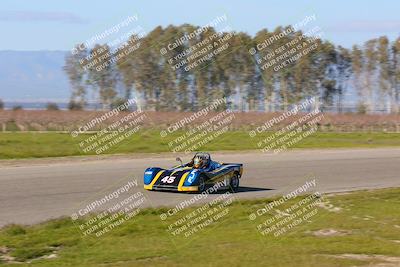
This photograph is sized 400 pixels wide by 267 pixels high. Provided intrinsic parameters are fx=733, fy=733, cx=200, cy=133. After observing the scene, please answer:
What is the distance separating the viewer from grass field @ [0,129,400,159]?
30.1 metres

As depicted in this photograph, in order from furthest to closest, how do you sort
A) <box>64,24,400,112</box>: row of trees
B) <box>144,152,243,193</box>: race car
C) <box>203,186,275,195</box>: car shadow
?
<box>64,24,400,112</box>: row of trees → <box>203,186,275,195</box>: car shadow → <box>144,152,243,193</box>: race car

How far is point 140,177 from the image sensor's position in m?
22.3

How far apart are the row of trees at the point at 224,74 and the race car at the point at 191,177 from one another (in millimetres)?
51368

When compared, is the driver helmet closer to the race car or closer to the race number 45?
the race car

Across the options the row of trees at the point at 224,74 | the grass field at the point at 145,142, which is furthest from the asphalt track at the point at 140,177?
the row of trees at the point at 224,74

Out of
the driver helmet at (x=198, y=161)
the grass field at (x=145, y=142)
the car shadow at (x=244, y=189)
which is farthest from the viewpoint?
the grass field at (x=145, y=142)

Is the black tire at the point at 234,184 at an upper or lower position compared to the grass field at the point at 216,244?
lower

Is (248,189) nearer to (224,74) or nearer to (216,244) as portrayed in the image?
(216,244)

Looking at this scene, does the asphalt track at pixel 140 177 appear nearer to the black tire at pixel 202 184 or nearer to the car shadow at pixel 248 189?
the car shadow at pixel 248 189

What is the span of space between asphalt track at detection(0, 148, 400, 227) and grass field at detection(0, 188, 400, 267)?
1.95 m

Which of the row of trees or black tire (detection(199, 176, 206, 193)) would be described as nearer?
black tire (detection(199, 176, 206, 193))

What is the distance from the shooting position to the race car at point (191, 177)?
18.9 meters

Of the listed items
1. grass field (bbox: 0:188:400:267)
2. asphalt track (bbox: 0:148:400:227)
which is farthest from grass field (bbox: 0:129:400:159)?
grass field (bbox: 0:188:400:267)

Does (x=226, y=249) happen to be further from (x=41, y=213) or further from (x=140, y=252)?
(x=41, y=213)
